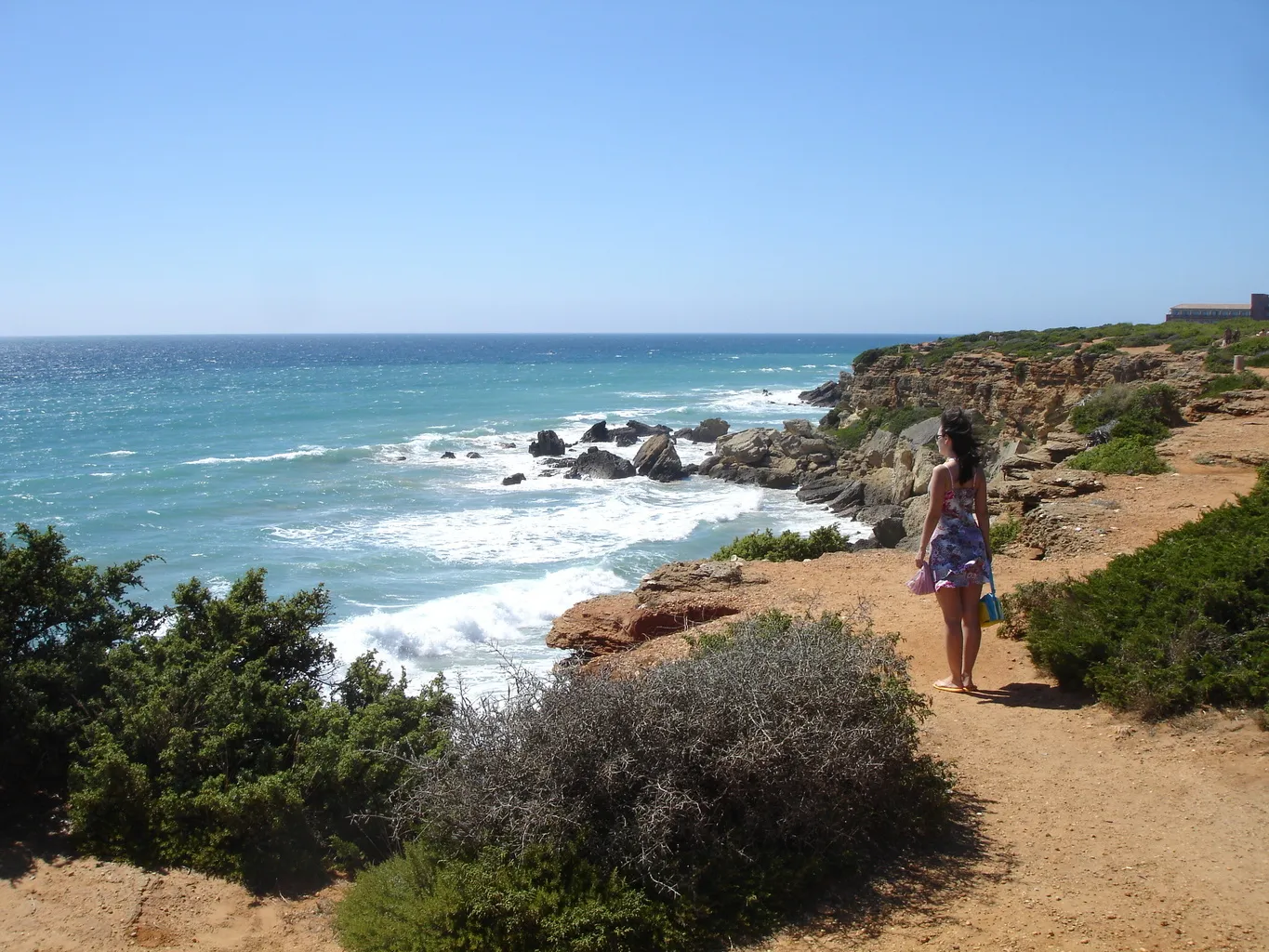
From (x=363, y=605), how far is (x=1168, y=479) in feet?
48.1

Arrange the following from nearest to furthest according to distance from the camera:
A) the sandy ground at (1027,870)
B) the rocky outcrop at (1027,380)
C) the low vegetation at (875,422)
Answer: the sandy ground at (1027,870) → the rocky outcrop at (1027,380) → the low vegetation at (875,422)

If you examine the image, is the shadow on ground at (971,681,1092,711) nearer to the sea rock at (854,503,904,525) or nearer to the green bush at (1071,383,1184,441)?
the green bush at (1071,383,1184,441)

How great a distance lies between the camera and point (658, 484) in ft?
112

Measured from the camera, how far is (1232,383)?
20.1 m

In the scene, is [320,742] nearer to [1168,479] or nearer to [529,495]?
[1168,479]

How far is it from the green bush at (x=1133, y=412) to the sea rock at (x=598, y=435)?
27.6 meters

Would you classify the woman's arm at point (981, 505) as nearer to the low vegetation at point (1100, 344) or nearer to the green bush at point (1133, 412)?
the green bush at point (1133, 412)

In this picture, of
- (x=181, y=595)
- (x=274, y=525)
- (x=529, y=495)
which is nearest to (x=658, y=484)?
(x=529, y=495)

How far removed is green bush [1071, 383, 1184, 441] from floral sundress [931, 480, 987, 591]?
448 inches

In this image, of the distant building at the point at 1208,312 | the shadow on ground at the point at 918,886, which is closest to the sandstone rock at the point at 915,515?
the shadow on ground at the point at 918,886

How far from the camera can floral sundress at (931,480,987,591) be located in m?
6.52

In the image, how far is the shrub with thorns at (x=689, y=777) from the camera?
4.46m

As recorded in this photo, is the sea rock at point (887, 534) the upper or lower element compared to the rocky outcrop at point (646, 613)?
lower

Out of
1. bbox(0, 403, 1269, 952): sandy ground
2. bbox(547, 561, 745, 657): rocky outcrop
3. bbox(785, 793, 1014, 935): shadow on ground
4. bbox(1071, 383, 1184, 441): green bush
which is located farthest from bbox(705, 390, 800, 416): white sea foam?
bbox(785, 793, 1014, 935): shadow on ground
